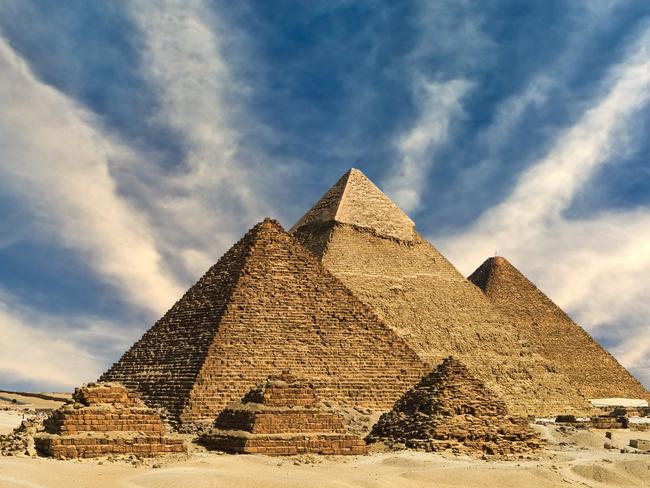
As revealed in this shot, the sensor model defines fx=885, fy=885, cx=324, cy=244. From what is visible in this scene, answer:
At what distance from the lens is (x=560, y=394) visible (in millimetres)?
43094

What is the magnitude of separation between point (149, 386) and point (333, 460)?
10.9 meters

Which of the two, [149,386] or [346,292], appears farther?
[346,292]

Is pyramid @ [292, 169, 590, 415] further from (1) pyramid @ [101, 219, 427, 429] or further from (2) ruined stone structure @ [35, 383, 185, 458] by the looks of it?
(2) ruined stone structure @ [35, 383, 185, 458]

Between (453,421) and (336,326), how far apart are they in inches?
360

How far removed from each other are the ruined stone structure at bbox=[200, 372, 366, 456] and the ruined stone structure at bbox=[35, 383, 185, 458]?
1.75 metres

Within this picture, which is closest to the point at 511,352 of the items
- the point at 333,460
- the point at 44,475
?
the point at 333,460

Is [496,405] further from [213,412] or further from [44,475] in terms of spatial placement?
[44,475]

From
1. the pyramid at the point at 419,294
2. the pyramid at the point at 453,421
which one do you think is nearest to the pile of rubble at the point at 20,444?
the pyramid at the point at 453,421

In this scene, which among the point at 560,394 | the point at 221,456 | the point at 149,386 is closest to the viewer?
the point at 221,456

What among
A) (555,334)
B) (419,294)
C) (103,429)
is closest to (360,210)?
(419,294)

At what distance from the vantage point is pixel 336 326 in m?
29.3

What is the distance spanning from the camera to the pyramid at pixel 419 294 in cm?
4075

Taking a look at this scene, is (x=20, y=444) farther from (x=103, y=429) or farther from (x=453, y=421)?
(x=453, y=421)

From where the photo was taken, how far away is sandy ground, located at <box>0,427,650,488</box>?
13.4m
